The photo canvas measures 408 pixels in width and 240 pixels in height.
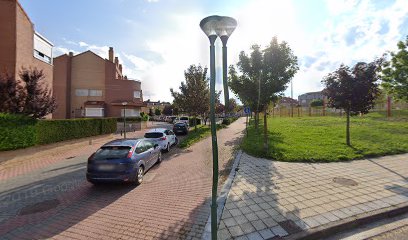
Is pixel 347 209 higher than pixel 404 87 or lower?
lower

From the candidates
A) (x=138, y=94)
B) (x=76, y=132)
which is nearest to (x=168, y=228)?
(x=76, y=132)

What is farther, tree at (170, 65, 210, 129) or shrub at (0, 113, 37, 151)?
tree at (170, 65, 210, 129)

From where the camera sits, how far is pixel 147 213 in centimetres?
459

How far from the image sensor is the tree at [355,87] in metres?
9.89

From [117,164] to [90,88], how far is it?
1306 inches

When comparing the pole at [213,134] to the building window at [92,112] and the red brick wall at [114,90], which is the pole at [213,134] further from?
the building window at [92,112]

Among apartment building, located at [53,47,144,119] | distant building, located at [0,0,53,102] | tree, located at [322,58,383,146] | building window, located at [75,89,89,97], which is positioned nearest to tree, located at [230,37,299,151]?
tree, located at [322,58,383,146]

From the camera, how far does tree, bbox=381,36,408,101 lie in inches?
402

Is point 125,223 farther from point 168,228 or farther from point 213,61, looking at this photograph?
point 213,61

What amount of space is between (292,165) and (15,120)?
43.8 feet

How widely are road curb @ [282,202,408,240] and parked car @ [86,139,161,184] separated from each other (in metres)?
4.50

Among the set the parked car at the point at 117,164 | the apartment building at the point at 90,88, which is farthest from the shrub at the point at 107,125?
the parked car at the point at 117,164

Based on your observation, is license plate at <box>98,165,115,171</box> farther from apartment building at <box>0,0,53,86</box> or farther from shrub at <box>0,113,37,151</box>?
apartment building at <box>0,0,53,86</box>

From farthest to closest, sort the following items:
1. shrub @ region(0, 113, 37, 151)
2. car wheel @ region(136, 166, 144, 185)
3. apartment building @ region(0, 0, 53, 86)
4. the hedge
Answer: apartment building @ region(0, 0, 53, 86)
the hedge
shrub @ region(0, 113, 37, 151)
car wheel @ region(136, 166, 144, 185)
